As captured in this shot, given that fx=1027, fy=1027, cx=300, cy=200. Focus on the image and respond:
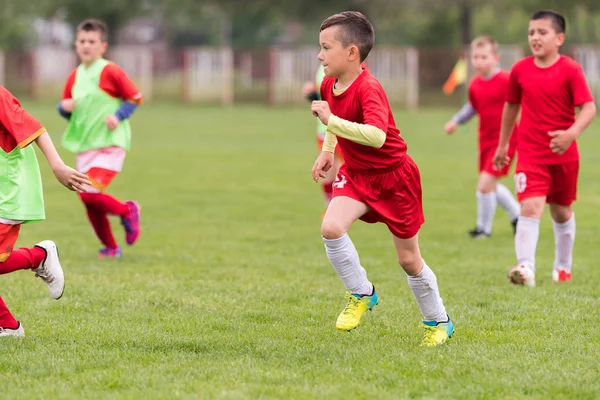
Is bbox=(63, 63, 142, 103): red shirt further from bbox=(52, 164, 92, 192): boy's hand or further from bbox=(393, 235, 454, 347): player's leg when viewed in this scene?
bbox=(393, 235, 454, 347): player's leg

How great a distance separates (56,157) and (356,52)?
5.54 ft

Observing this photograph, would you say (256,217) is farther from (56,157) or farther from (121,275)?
(56,157)

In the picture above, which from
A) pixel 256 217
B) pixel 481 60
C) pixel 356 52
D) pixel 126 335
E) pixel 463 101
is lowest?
pixel 463 101

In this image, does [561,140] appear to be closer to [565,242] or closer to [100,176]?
[565,242]

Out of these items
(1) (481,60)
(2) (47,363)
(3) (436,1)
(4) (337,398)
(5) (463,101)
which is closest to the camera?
(4) (337,398)

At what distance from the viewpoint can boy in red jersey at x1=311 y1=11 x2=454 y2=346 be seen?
17.8 ft

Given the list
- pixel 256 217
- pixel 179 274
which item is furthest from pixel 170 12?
pixel 179 274

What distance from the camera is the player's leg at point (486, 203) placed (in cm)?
1065

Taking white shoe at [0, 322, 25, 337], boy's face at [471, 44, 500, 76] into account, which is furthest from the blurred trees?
white shoe at [0, 322, 25, 337]

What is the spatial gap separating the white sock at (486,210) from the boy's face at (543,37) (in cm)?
327

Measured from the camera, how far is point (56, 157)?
5.46m

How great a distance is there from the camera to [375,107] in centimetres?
532

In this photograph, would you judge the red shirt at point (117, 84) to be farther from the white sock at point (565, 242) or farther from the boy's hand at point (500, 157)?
the white sock at point (565, 242)

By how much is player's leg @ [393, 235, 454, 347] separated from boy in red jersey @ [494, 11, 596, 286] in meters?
1.94
